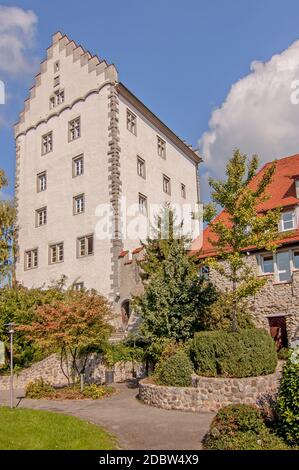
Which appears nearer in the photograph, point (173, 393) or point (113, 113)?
point (173, 393)

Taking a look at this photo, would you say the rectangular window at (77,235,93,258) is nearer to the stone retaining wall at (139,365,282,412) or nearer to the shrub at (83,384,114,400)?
the shrub at (83,384,114,400)

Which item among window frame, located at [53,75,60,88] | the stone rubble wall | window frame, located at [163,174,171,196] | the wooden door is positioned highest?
window frame, located at [53,75,60,88]

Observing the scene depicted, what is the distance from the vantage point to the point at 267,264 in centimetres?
2366

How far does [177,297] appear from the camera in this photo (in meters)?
20.2

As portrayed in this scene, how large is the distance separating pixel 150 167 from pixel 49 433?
25.4 meters

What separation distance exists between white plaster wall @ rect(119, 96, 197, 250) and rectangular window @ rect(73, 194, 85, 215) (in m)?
3.35

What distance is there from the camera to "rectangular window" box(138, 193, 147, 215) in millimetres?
32281

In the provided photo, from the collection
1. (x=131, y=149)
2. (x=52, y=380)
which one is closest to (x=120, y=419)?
(x=52, y=380)

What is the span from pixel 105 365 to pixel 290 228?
1206cm

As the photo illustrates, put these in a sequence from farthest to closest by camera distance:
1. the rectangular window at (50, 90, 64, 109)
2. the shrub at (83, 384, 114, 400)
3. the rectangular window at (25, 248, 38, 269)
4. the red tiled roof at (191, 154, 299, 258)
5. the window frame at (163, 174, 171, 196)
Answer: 1. the window frame at (163, 174, 171, 196)
2. the rectangular window at (50, 90, 64, 109)
3. the rectangular window at (25, 248, 38, 269)
4. the red tiled roof at (191, 154, 299, 258)
5. the shrub at (83, 384, 114, 400)

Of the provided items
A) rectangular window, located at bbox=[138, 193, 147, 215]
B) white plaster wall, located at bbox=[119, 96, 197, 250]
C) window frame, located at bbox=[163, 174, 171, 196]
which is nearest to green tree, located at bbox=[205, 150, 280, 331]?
white plaster wall, located at bbox=[119, 96, 197, 250]

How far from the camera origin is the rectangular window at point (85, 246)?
30.3m

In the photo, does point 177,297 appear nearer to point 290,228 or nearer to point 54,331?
point 54,331

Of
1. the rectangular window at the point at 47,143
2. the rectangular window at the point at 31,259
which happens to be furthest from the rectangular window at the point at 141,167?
the rectangular window at the point at 31,259
